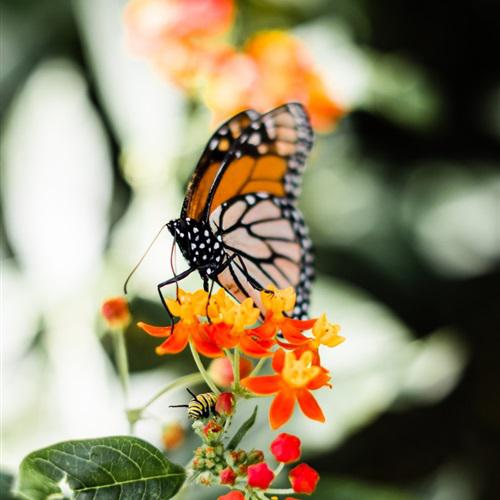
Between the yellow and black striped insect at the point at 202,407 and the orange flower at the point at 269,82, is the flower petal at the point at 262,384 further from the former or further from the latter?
the orange flower at the point at 269,82

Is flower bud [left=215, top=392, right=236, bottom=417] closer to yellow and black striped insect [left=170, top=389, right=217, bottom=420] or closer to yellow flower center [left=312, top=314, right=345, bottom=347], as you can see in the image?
yellow and black striped insect [left=170, top=389, right=217, bottom=420]

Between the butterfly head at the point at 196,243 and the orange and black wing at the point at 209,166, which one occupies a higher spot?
the orange and black wing at the point at 209,166

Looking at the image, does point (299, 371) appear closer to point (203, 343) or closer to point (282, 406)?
point (282, 406)

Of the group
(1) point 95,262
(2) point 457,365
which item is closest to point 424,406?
(2) point 457,365

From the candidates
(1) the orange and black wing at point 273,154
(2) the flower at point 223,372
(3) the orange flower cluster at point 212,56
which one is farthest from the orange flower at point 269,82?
(2) the flower at point 223,372

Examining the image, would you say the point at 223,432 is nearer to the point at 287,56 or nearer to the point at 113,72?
the point at 287,56

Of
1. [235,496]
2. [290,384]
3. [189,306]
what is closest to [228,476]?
[235,496]

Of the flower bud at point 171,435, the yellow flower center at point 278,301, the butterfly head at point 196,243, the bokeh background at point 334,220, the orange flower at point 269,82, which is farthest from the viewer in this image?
the orange flower at point 269,82
